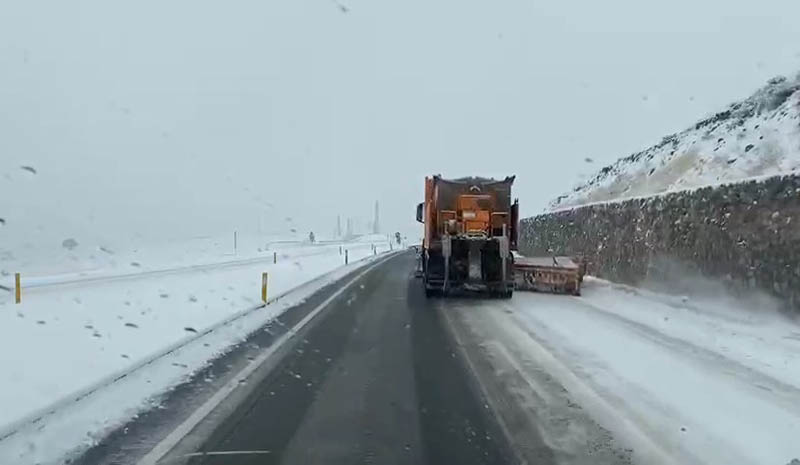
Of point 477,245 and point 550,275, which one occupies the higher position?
point 477,245

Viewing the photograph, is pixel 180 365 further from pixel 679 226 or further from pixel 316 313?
pixel 679 226

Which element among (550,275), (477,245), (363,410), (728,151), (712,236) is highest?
(728,151)

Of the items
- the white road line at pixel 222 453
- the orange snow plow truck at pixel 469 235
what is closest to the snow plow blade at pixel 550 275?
the orange snow plow truck at pixel 469 235

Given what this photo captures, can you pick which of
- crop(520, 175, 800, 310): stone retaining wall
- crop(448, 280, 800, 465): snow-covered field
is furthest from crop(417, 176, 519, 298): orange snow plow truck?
crop(520, 175, 800, 310): stone retaining wall

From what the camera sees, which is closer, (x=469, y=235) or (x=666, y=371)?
(x=666, y=371)

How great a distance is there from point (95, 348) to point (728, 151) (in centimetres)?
2116

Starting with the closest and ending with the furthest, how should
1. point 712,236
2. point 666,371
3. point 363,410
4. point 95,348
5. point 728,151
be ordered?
point 363,410 < point 666,371 < point 95,348 < point 712,236 < point 728,151

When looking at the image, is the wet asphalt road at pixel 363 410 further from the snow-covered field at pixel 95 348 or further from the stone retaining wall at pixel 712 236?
the stone retaining wall at pixel 712 236

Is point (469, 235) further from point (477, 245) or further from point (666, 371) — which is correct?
point (666, 371)

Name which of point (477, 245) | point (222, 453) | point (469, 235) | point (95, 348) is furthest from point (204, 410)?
point (469, 235)

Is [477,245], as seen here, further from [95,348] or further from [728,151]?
[95,348]

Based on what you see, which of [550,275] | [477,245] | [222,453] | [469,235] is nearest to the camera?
[222,453]

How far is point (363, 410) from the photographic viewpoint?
24.6 ft

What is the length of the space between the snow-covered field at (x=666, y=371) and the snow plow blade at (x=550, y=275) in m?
4.22
